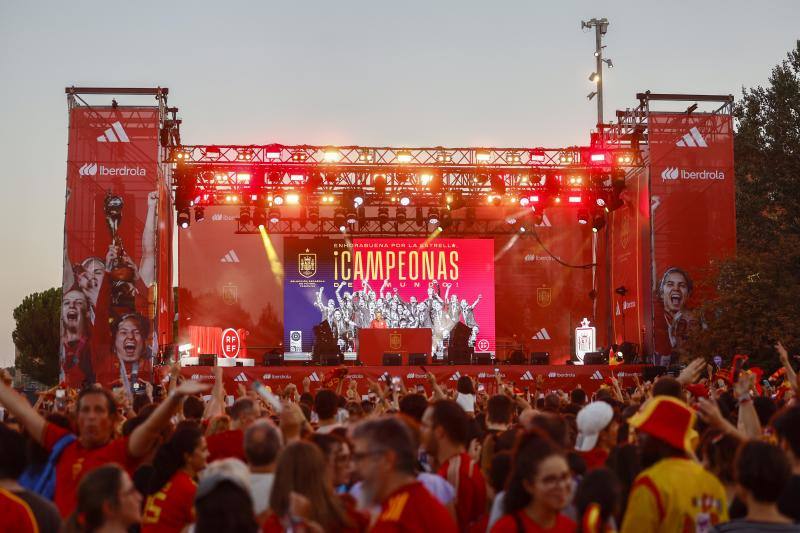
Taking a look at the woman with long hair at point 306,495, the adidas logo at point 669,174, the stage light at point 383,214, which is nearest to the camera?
the woman with long hair at point 306,495

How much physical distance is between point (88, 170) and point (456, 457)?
65.6ft

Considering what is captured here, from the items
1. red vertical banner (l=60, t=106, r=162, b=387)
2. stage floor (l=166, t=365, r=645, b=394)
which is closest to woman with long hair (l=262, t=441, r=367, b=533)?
stage floor (l=166, t=365, r=645, b=394)

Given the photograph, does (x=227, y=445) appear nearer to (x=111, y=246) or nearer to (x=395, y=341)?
(x=395, y=341)

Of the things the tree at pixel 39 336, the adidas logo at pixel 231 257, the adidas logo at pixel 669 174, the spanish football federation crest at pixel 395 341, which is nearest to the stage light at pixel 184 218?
the adidas logo at pixel 231 257

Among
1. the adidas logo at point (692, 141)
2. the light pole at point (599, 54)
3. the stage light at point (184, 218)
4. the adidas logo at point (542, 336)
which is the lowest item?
the adidas logo at point (542, 336)

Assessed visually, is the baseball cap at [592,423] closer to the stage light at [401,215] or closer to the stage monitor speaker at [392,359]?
the stage monitor speaker at [392,359]

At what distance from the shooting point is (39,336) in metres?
49.2

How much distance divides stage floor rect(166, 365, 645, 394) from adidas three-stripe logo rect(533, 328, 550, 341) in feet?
19.0

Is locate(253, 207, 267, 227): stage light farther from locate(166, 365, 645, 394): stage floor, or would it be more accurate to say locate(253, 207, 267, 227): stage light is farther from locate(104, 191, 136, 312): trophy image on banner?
locate(166, 365, 645, 394): stage floor

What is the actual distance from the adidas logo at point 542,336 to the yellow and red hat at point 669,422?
78.0 feet

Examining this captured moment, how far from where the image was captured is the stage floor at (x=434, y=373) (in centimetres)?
2092

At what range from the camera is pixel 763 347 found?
2192cm

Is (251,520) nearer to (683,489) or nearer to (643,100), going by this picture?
(683,489)

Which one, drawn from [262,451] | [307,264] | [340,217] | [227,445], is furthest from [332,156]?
[262,451]
